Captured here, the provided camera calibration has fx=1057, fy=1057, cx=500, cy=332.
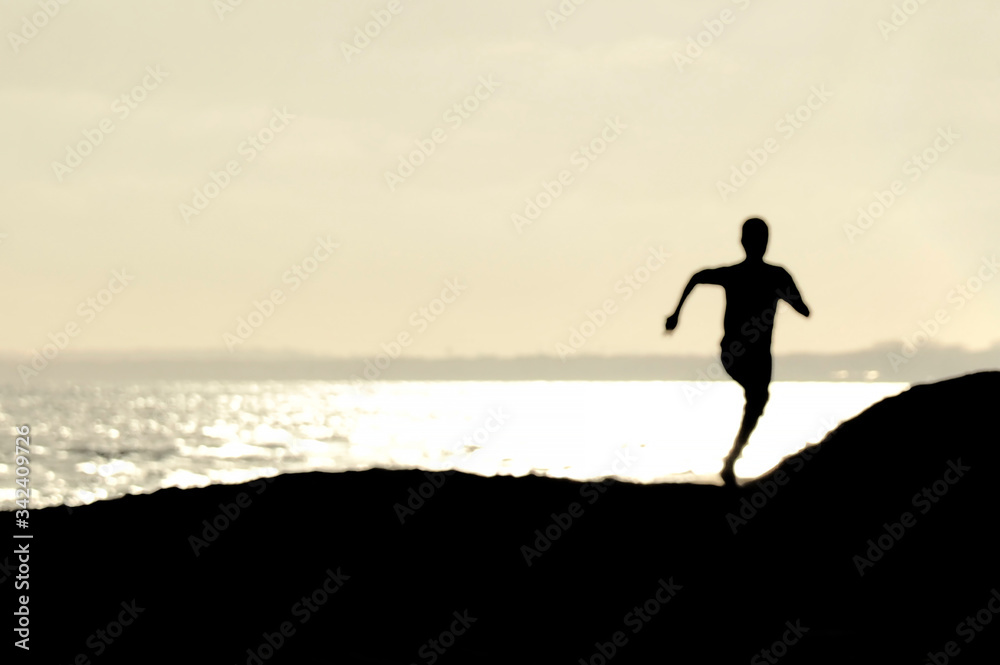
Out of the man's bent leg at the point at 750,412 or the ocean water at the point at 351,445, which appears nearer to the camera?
the man's bent leg at the point at 750,412

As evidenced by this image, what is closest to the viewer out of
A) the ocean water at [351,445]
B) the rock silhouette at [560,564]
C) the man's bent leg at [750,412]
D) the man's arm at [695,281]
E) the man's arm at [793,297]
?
the rock silhouette at [560,564]

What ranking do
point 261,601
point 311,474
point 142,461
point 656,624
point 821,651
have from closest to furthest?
point 821,651, point 656,624, point 261,601, point 311,474, point 142,461

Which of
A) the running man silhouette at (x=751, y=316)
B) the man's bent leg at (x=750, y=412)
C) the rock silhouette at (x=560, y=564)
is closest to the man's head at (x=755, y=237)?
the running man silhouette at (x=751, y=316)

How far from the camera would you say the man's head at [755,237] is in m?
10.9

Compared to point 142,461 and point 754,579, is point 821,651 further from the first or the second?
point 142,461

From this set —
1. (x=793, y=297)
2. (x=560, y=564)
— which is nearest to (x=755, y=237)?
(x=793, y=297)

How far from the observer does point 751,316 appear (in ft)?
35.4

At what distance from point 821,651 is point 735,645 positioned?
0.57 m

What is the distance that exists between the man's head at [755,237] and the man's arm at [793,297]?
35cm

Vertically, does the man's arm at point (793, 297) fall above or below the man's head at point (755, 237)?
below

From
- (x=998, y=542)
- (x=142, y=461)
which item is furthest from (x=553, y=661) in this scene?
(x=142, y=461)

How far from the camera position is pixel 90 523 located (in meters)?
10.9

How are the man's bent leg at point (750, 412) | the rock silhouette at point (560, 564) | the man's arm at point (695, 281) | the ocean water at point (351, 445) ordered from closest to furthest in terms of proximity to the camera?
the rock silhouette at point (560, 564), the man's bent leg at point (750, 412), the man's arm at point (695, 281), the ocean water at point (351, 445)

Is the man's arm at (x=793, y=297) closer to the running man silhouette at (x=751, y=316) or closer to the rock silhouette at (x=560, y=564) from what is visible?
the running man silhouette at (x=751, y=316)
